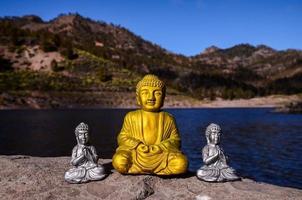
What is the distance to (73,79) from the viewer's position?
83.7 meters

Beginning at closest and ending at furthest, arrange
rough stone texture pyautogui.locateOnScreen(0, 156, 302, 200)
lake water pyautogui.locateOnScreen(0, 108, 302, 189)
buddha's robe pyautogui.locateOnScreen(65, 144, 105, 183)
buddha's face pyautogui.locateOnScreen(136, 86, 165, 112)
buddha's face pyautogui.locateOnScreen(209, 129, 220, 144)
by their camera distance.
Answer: rough stone texture pyautogui.locateOnScreen(0, 156, 302, 200) → buddha's robe pyautogui.locateOnScreen(65, 144, 105, 183) → buddha's face pyautogui.locateOnScreen(209, 129, 220, 144) → buddha's face pyautogui.locateOnScreen(136, 86, 165, 112) → lake water pyautogui.locateOnScreen(0, 108, 302, 189)

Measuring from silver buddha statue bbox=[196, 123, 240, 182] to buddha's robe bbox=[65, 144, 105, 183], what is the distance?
245cm

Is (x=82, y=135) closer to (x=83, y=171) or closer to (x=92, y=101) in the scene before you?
(x=83, y=171)

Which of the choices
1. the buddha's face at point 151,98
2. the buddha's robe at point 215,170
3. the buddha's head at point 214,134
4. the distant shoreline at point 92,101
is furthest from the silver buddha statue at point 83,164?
the distant shoreline at point 92,101

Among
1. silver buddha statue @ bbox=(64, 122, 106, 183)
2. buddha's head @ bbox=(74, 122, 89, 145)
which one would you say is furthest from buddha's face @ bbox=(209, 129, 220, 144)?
buddha's head @ bbox=(74, 122, 89, 145)

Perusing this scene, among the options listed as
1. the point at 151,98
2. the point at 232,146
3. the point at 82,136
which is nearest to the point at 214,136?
the point at 151,98

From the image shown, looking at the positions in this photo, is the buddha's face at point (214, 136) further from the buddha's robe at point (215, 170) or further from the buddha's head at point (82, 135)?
the buddha's head at point (82, 135)

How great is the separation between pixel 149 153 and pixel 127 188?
108 centimetres

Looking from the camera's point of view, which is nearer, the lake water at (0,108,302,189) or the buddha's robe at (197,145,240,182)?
the buddha's robe at (197,145,240,182)

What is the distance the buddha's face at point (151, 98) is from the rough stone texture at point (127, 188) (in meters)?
1.75

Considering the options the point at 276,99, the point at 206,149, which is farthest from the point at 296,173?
the point at 276,99

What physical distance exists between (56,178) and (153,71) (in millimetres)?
124289

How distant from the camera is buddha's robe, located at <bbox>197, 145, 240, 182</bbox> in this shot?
10648 millimetres

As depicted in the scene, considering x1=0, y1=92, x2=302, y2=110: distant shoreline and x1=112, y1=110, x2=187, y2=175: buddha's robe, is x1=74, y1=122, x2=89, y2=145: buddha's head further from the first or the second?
x1=0, y1=92, x2=302, y2=110: distant shoreline
